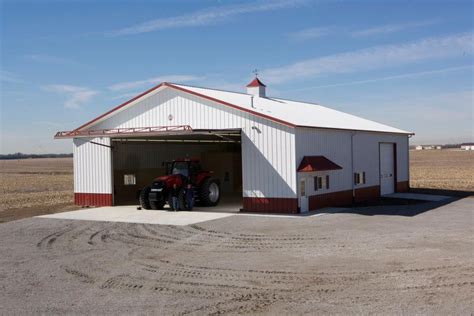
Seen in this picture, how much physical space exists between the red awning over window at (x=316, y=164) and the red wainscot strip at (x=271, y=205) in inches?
46.6

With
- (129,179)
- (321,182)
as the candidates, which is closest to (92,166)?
(129,179)

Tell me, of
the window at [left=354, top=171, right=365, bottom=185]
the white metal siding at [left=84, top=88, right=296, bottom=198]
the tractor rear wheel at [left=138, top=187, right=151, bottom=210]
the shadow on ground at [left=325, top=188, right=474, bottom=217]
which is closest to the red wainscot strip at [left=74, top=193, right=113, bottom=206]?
the tractor rear wheel at [left=138, top=187, right=151, bottom=210]

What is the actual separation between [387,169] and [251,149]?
10636 mm

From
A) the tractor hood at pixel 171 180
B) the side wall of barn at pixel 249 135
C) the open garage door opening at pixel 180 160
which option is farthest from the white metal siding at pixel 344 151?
the tractor hood at pixel 171 180

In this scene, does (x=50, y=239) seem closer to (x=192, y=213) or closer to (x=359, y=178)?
(x=192, y=213)

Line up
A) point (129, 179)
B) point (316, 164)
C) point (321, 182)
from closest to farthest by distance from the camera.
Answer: point (316, 164) < point (321, 182) < point (129, 179)

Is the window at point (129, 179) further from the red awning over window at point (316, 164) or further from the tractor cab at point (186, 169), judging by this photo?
the red awning over window at point (316, 164)

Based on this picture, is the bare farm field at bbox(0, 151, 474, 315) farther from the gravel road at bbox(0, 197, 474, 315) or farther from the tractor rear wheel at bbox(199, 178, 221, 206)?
the tractor rear wheel at bbox(199, 178, 221, 206)

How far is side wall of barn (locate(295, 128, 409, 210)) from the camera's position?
2088 cm

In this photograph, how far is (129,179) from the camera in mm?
26781

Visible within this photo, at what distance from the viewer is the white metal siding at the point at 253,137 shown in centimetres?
2000

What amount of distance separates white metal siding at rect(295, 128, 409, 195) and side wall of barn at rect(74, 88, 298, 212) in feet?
2.21

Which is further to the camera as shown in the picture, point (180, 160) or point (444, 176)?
point (444, 176)

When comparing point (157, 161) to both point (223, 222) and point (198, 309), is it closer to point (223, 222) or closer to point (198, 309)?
point (223, 222)
